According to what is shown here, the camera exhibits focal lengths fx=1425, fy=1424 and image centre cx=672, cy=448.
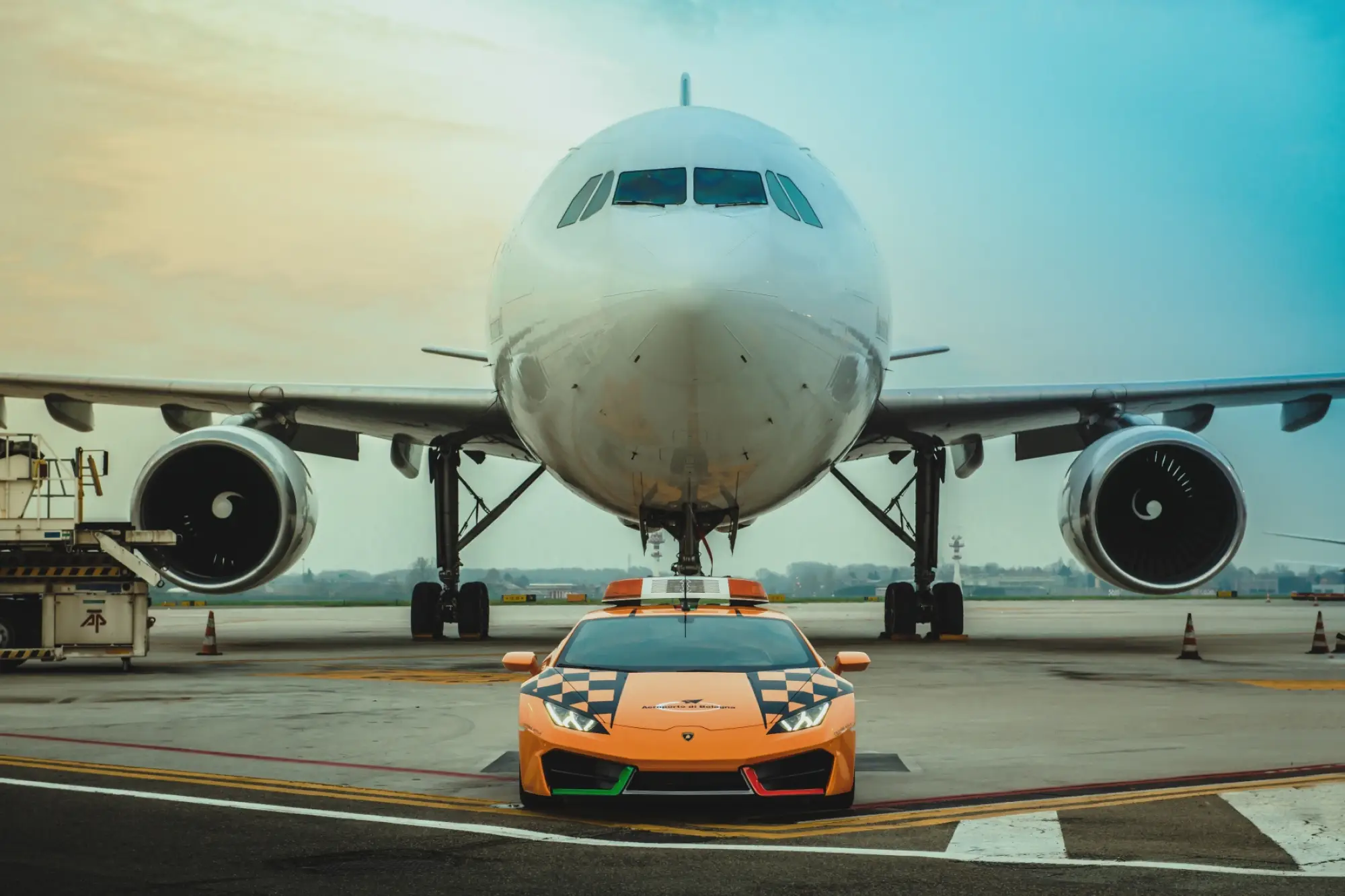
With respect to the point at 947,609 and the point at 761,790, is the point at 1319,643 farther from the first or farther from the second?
the point at 761,790

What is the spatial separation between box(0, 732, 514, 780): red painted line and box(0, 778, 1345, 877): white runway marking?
1077 mm

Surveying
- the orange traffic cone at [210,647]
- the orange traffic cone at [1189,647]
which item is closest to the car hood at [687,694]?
the orange traffic cone at [1189,647]

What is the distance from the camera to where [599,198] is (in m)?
11.7

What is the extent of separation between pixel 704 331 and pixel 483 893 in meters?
6.17

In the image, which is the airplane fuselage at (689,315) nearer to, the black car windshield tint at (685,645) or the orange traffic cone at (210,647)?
the black car windshield tint at (685,645)

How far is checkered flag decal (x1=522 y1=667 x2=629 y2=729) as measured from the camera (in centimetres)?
628

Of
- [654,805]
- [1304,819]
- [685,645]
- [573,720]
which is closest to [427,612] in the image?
[685,645]

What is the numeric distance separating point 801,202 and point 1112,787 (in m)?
6.34

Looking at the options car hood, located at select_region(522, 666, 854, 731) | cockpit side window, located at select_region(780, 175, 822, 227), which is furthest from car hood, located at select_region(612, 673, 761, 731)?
cockpit side window, located at select_region(780, 175, 822, 227)

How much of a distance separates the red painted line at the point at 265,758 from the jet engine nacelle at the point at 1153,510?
1061 cm

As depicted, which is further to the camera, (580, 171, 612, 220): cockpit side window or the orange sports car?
(580, 171, 612, 220): cockpit side window

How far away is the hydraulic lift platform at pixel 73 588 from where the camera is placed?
13.9m

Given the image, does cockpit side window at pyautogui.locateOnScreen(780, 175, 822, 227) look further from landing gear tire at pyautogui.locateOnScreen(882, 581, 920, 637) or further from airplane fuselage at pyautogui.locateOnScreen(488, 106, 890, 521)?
landing gear tire at pyautogui.locateOnScreen(882, 581, 920, 637)

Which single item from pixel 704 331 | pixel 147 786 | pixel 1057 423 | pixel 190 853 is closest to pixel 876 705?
pixel 704 331
